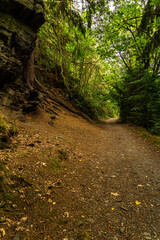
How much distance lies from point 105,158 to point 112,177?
1294mm

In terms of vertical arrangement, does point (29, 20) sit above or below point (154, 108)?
above

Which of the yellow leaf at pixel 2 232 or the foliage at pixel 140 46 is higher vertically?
the foliage at pixel 140 46

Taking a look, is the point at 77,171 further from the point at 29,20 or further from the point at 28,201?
the point at 29,20

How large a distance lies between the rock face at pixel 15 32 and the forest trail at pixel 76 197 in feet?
7.30

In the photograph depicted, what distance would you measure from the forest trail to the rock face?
7.30 feet

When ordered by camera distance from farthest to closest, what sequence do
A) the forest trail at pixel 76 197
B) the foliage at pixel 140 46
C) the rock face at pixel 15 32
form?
the foliage at pixel 140 46 → the rock face at pixel 15 32 → the forest trail at pixel 76 197

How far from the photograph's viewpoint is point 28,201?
198 cm

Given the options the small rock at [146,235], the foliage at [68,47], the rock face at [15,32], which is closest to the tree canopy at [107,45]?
the foliage at [68,47]

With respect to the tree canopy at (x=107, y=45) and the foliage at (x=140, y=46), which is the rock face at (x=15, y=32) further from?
the foliage at (x=140, y=46)

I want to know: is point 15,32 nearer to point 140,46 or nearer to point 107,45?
point 107,45

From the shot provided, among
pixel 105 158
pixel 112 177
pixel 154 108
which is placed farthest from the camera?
pixel 154 108

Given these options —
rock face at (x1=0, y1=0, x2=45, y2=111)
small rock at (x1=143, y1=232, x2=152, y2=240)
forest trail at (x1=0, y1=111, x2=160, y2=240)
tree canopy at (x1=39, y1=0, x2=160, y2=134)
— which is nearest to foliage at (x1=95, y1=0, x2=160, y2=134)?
tree canopy at (x1=39, y1=0, x2=160, y2=134)

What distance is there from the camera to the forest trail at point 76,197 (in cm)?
171

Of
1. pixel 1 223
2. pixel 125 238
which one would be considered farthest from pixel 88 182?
pixel 1 223
